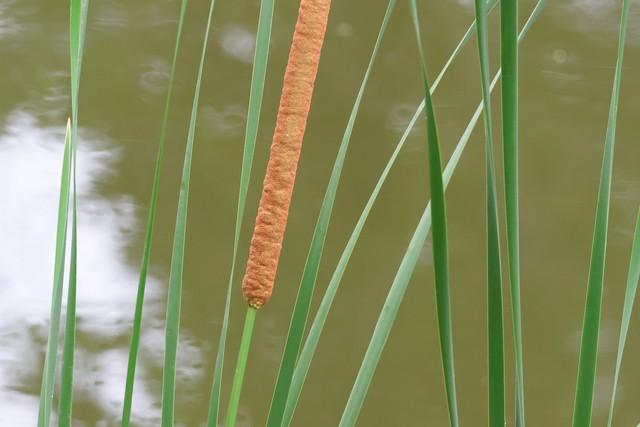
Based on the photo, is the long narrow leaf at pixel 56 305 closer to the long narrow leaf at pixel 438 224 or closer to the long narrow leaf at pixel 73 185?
the long narrow leaf at pixel 73 185

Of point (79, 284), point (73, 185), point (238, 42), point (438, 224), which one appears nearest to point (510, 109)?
point (438, 224)

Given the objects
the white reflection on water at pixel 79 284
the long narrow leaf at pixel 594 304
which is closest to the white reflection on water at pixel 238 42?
the white reflection on water at pixel 79 284

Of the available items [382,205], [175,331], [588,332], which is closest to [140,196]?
[382,205]

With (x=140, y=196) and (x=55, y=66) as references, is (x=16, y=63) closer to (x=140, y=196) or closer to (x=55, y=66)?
(x=55, y=66)

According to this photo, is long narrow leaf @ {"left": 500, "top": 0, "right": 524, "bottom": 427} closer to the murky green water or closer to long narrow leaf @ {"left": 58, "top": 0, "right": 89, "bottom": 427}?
long narrow leaf @ {"left": 58, "top": 0, "right": 89, "bottom": 427}

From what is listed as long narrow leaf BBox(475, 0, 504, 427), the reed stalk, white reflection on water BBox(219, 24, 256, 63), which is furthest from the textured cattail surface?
white reflection on water BBox(219, 24, 256, 63)
